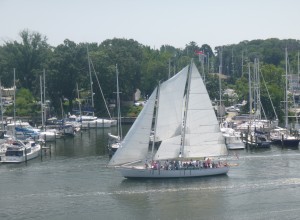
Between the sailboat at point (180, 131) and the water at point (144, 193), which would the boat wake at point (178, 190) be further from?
the sailboat at point (180, 131)

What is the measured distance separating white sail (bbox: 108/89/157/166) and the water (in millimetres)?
2373

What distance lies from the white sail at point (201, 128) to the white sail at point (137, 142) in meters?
4.30

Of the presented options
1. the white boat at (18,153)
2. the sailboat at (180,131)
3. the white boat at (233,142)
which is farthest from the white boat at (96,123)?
the sailboat at (180,131)

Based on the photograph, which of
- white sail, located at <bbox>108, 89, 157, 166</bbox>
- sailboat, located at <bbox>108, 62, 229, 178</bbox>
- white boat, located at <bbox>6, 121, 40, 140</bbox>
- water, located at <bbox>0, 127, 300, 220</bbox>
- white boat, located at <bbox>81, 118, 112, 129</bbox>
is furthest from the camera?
white boat, located at <bbox>81, 118, 112, 129</bbox>

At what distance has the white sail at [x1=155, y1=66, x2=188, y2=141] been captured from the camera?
74000 mm

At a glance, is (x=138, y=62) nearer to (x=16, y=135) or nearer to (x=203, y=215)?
(x=16, y=135)

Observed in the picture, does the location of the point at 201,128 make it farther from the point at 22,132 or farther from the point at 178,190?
the point at 22,132

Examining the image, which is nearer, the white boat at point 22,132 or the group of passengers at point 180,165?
the group of passengers at point 180,165

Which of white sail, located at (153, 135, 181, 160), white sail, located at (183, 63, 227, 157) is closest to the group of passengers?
white sail, located at (153, 135, 181, 160)

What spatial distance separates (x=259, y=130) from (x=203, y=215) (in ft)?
157

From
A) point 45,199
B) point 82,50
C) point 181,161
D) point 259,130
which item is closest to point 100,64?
point 82,50

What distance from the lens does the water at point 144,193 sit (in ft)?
194

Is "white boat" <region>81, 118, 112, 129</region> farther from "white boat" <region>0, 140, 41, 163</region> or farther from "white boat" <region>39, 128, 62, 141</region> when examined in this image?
"white boat" <region>0, 140, 41, 163</region>

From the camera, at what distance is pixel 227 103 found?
488 ft
